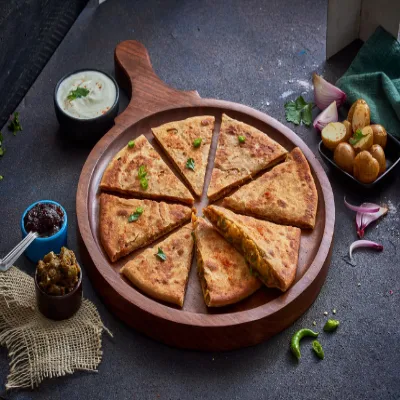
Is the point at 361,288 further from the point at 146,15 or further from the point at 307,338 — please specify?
the point at 146,15

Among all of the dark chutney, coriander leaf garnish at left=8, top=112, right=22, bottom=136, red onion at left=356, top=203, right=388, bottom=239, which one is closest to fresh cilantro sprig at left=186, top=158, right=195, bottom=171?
the dark chutney

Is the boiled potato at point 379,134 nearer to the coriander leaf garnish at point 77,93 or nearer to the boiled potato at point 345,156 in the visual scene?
the boiled potato at point 345,156

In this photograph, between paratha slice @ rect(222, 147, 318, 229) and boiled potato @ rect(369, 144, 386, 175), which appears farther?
boiled potato @ rect(369, 144, 386, 175)

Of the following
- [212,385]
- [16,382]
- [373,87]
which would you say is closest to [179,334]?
[212,385]

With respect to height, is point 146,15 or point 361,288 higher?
point 146,15

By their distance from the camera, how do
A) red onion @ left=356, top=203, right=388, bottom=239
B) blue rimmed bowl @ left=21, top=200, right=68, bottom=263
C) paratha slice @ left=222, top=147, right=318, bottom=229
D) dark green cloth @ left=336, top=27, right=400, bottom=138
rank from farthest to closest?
dark green cloth @ left=336, top=27, right=400, bottom=138 → red onion @ left=356, top=203, right=388, bottom=239 → paratha slice @ left=222, top=147, right=318, bottom=229 → blue rimmed bowl @ left=21, top=200, right=68, bottom=263

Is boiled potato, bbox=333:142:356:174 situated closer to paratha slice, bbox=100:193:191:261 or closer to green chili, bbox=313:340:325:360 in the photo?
paratha slice, bbox=100:193:191:261

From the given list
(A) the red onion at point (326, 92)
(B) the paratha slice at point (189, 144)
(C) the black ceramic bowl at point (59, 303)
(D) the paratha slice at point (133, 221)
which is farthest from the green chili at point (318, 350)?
(A) the red onion at point (326, 92)
